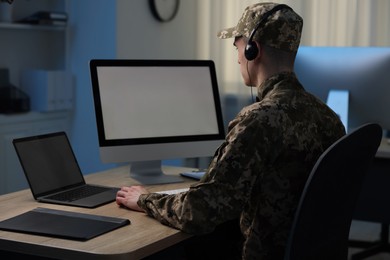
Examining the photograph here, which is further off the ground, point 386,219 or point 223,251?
point 223,251

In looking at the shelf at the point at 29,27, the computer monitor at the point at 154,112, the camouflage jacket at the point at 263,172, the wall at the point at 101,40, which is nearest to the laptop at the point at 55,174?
the computer monitor at the point at 154,112

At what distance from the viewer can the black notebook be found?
6.34 ft

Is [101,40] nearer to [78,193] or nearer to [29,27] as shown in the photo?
[29,27]

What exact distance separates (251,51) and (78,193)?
83 centimetres

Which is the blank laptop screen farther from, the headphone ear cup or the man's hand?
the headphone ear cup

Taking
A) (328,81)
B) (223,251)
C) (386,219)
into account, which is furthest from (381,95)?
(223,251)

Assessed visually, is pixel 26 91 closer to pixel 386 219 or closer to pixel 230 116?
pixel 230 116

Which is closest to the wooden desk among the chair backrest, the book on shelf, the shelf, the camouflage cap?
the chair backrest

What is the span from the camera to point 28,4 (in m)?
4.81

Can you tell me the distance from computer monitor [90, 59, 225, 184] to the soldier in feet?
1.66

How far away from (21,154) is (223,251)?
0.75 metres

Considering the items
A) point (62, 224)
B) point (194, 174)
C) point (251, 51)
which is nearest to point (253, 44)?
point (251, 51)

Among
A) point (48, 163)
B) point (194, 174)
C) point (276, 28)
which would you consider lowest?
point (194, 174)

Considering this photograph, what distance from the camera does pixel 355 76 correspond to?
3383mm
